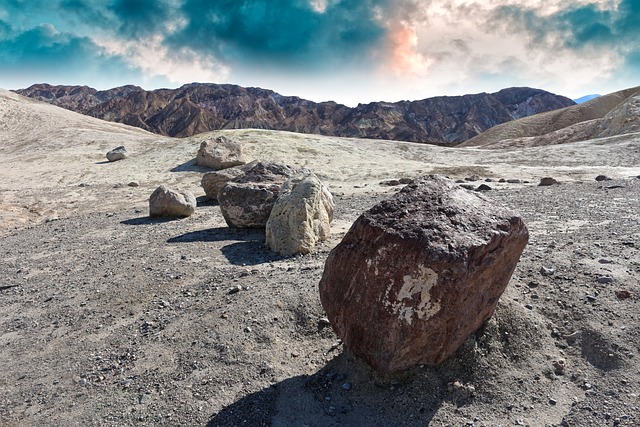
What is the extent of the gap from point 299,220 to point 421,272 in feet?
16.3

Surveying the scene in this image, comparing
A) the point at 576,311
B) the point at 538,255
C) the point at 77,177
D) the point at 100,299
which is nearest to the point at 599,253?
the point at 538,255

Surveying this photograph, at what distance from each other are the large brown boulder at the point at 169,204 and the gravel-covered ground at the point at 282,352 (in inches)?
196

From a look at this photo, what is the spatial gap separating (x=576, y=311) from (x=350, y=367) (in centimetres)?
291

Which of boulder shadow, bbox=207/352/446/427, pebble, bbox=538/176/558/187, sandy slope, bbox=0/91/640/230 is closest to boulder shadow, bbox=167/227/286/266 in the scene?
boulder shadow, bbox=207/352/446/427

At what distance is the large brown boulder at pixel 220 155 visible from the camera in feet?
86.0

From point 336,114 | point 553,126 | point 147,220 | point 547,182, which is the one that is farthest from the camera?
point 336,114

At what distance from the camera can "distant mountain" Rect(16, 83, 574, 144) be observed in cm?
15962

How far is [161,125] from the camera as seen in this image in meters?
159

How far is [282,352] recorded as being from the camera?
17.5 feet

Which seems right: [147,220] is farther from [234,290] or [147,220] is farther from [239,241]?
[234,290]

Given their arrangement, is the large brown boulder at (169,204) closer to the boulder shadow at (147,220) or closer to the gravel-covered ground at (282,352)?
the boulder shadow at (147,220)

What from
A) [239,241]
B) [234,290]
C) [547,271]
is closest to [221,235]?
[239,241]

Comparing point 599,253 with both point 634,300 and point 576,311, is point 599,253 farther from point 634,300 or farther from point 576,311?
point 576,311

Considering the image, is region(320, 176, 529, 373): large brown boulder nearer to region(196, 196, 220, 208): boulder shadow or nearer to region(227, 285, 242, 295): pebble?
region(227, 285, 242, 295): pebble
